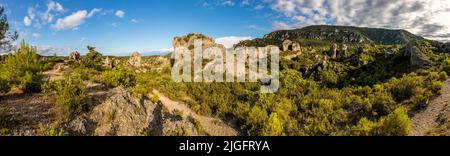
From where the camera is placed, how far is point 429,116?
20.9m

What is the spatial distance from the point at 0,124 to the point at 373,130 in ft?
55.6

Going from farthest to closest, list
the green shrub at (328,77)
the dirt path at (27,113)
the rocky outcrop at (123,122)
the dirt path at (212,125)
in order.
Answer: the green shrub at (328,77) < the dirt path at (212,125) < the rocky outcrop at (123,122) < the dirt path at (27,113)

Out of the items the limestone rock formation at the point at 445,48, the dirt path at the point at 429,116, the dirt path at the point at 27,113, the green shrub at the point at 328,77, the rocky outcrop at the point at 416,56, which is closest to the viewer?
the dirt path at the point at 27,113

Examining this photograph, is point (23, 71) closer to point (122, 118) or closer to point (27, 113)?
point (27, 113)

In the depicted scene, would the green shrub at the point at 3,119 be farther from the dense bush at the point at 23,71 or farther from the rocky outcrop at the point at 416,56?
the rocky outcrop at the point at 416,56

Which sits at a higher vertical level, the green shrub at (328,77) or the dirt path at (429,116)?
the green shrub at (328,77)

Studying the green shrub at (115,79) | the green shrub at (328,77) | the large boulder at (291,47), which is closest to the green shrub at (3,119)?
the green shrub at (115,79)

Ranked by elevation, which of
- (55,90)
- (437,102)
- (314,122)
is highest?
(55,90)

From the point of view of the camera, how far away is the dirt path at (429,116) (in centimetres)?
1864

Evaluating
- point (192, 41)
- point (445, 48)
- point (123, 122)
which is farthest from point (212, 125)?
point (445, 48)

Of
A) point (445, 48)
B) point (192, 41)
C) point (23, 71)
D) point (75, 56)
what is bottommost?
point (23, 71)
